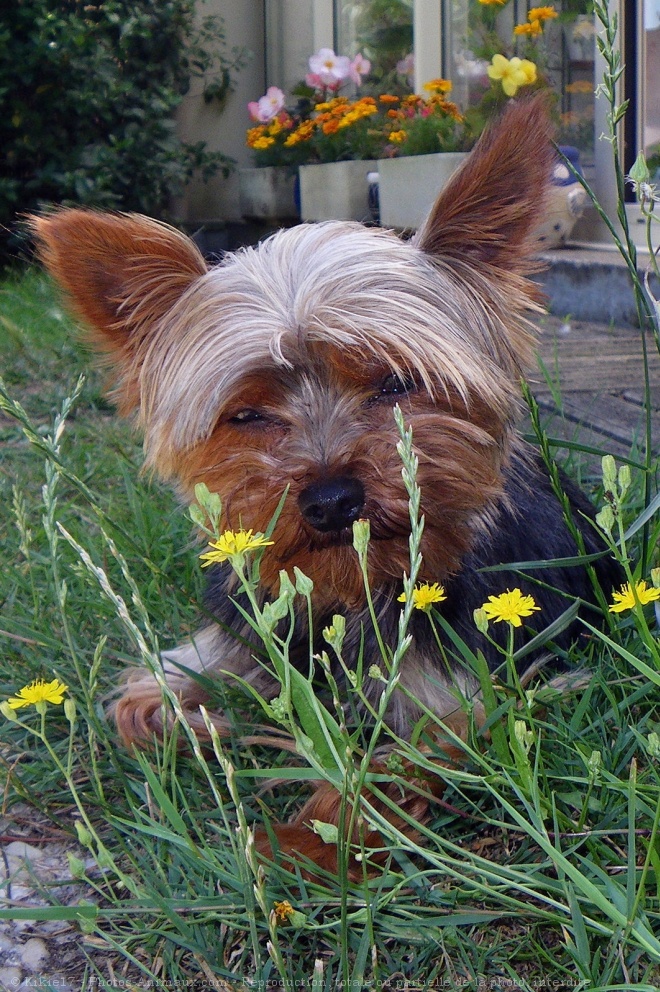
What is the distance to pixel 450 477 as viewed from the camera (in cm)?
207

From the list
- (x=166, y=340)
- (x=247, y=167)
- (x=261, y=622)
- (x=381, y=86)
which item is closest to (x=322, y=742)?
(x=261, y=622)

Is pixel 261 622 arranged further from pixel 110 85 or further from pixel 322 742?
pixel 110 85

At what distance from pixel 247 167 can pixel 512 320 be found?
9425 millimetres

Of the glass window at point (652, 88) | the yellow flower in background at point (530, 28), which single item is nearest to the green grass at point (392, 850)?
the glass window at point (652, 88)

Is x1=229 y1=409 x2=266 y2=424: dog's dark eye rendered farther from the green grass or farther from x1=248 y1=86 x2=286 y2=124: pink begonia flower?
x1=248 y1=86 x2=286 y2=124: pink begonia flower

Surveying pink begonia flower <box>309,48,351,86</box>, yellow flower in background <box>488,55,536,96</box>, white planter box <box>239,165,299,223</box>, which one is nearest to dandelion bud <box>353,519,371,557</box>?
yellow flower in background <box>488,55,536,96</box>

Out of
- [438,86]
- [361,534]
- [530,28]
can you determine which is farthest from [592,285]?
[361,534]

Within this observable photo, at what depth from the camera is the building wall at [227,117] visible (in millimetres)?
11117

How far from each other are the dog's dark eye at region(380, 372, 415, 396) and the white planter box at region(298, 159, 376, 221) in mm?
6212

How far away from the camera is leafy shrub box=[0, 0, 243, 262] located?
8555mm

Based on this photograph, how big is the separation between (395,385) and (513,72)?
470 centimetres

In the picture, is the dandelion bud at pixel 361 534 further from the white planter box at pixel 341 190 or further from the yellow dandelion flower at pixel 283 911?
the white planter box at pixel 341 190

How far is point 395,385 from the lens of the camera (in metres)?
2.27

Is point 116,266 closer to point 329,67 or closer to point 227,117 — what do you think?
point 329,67
